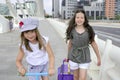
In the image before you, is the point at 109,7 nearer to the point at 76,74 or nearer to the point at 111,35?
the point at 111,35

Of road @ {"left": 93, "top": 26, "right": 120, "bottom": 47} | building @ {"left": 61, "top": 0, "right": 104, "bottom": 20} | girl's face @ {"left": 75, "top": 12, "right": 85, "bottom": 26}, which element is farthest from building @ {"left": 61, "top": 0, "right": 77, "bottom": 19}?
road @ {"left": 93, "top": 26, "right": 120, "bottom": 47}

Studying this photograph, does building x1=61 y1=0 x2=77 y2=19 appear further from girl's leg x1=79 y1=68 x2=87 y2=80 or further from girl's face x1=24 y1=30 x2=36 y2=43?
girl's face x1=24 y1=30 x2=36 y2=43

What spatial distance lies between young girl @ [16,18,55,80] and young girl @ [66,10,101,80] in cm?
101

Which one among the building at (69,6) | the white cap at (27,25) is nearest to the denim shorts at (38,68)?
the white cap at (27,25)

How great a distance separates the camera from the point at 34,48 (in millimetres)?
4309

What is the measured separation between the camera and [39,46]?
4.26 m

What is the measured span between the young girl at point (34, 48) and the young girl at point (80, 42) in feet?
3.33

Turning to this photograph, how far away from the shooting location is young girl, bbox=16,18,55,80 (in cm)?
401

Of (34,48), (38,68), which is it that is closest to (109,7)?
(38,68)

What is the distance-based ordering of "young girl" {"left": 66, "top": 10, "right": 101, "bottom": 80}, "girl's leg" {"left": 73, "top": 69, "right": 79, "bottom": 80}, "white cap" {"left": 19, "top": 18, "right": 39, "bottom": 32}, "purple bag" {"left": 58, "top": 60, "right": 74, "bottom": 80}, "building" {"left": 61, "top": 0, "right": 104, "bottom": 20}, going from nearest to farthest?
"white cap" {"left": 19, "top": 18, "right": 39, "bottom": 32}, "purple bag" {"left": 58, "top": 60, "right": 74, "bottom": 80}, "young girl" {"left": 66, "top": 10, "right": 101, "bottom": 80}, "girl's leg" {"left": 73, "top": 69, "right": 79, "bottom": 80}, "building" {"left": 61, "top": 0, "right": 104, "bottom": 20}

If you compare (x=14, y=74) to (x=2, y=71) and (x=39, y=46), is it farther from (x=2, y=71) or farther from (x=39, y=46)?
(x=39, y=46)

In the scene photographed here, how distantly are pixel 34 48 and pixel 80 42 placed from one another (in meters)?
1.22

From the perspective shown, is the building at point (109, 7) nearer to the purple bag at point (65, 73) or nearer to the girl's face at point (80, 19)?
the girl's face at point (80, 19)

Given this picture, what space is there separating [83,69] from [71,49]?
0.36 metres
